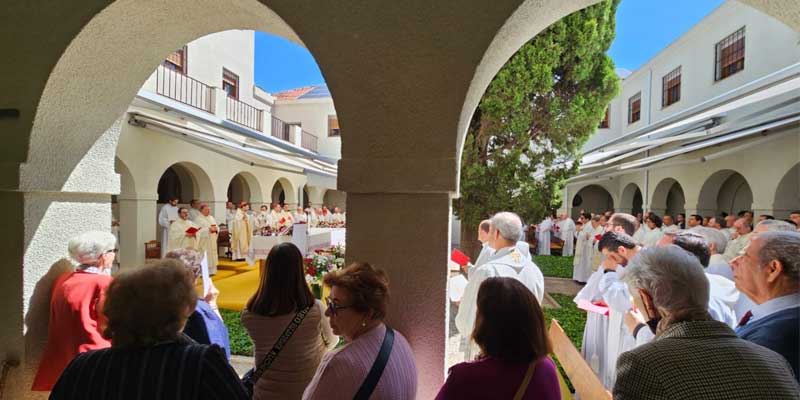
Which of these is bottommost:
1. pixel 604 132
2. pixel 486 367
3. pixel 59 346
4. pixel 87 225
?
pixel 59 346

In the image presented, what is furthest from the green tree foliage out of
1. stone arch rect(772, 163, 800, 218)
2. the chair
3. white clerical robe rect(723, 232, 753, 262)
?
the chair

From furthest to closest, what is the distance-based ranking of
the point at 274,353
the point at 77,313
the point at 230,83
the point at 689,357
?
the point at 230,83 < the point at 77,313 < the point at 274,353 < the point at 689,357

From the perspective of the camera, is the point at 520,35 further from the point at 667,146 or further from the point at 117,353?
the point at 667,146

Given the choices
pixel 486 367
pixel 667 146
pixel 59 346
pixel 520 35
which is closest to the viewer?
pixel 486 367

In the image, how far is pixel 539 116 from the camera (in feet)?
25.5

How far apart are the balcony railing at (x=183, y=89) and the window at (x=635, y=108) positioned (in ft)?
56.4

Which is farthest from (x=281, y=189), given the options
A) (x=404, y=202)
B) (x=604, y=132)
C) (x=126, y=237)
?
(x=404, y=202)

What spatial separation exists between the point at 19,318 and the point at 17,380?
0.41 metres

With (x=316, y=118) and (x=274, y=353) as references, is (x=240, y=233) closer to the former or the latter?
(x=274, y=353)

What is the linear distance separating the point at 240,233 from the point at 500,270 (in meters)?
10.5

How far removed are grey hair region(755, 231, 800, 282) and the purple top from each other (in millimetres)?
1122

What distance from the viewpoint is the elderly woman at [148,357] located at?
130 centimetres

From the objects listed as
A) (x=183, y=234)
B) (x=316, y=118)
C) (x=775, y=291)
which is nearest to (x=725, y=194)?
(x=775, y=291)

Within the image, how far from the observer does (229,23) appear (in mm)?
2674
